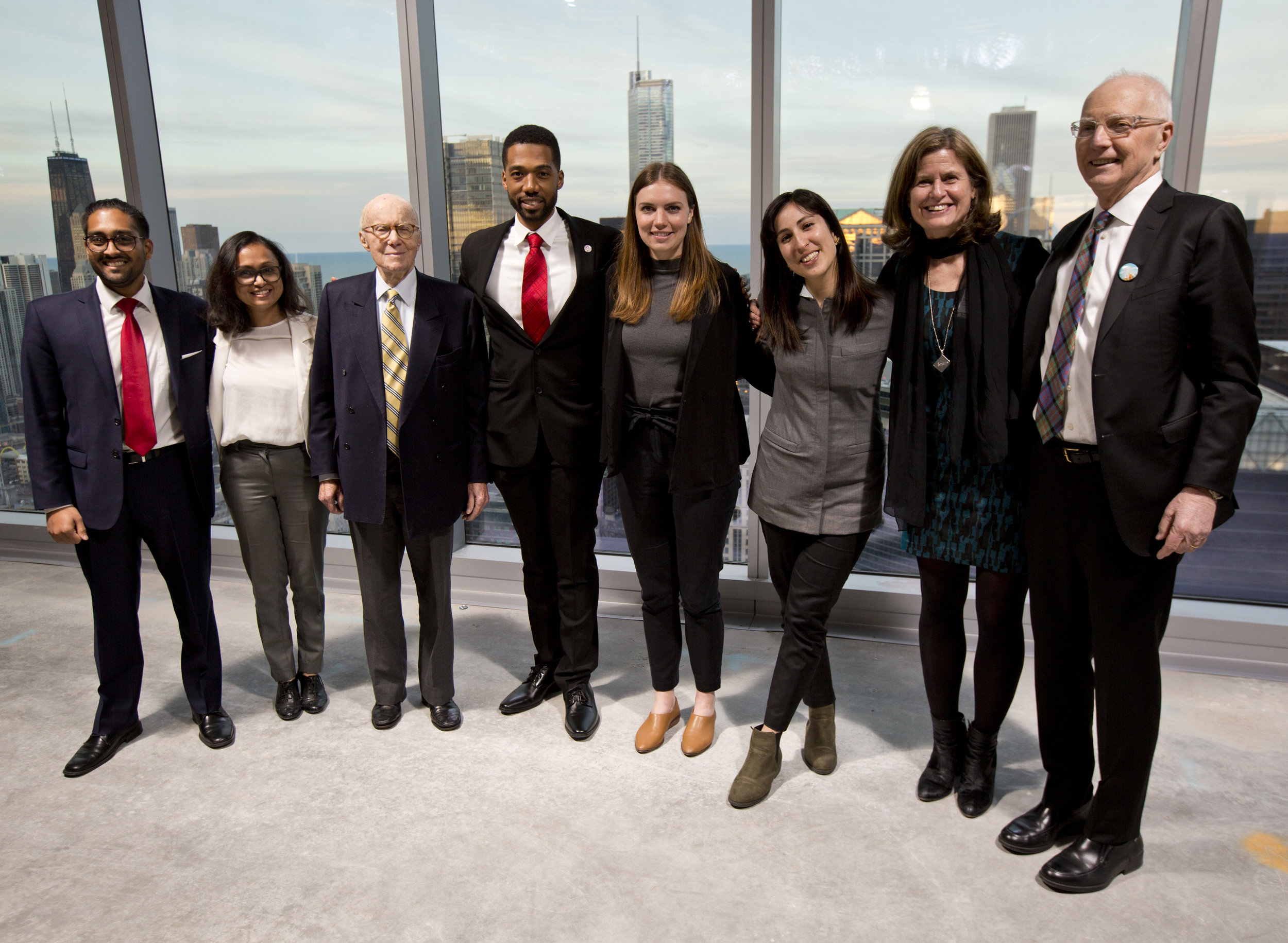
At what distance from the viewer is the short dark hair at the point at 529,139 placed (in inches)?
98.0

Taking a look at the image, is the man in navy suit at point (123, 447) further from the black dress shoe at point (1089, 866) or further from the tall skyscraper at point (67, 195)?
the black dress shoe at point (1089, 866)

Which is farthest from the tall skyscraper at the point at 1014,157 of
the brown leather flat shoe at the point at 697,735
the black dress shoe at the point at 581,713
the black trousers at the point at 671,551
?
the black dress shoe at the point at 581,713

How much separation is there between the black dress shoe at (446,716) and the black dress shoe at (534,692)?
16 centimetres

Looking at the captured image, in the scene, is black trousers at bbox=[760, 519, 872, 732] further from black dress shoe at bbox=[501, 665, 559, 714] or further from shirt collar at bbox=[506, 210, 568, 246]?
Result: shirt collar at bbox=[506, 210, 568, 246]

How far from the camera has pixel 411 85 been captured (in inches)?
Answer: 139

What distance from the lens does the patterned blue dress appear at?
2096mm

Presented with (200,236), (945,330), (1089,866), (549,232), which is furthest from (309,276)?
(1089,866)

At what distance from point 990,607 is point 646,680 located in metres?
1.41

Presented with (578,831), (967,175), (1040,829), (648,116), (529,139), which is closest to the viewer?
(967,175)

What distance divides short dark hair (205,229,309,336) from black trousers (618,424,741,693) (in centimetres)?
129

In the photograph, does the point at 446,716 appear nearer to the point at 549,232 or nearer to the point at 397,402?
the point at 397,402

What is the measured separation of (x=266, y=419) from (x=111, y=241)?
67 cm

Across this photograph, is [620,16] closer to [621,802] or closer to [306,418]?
[306,418]

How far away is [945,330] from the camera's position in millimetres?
2064
